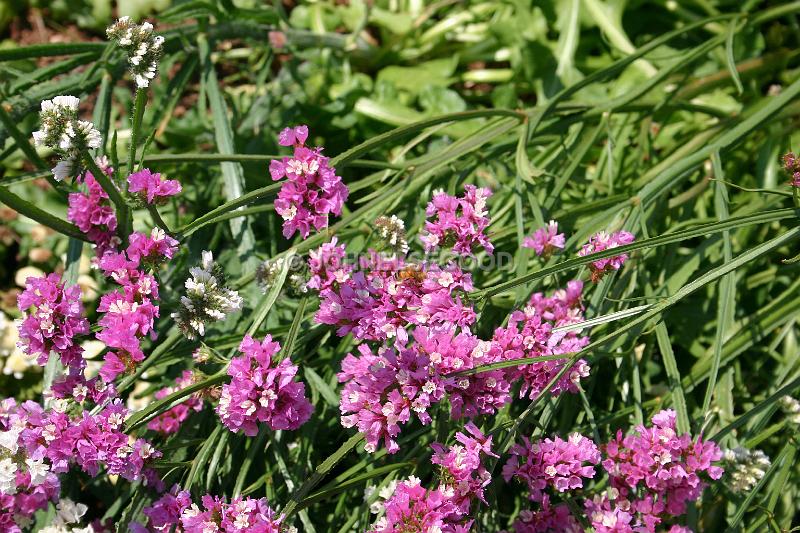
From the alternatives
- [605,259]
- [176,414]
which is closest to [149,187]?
[176,414]

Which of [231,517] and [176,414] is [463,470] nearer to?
[231,517]

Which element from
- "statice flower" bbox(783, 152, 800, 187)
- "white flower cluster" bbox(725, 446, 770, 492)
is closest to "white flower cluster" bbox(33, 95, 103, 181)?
"statice flower" bbox(783, 152, 800, 187)

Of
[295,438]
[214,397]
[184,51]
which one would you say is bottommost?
[295,438]

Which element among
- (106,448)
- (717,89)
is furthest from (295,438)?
(717,89)

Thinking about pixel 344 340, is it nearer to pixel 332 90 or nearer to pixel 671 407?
pixel 671 407

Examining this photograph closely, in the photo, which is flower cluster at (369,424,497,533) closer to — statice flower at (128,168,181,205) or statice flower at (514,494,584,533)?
statice flower at (514,494,584,533)

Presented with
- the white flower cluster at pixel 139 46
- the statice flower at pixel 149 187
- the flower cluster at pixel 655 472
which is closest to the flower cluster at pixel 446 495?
the flower cluster at pixel 655 472
